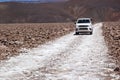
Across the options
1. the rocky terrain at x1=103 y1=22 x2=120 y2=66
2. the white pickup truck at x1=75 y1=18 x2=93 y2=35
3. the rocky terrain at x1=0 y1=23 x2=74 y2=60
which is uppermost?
the white pickup truck at x1=75 y1=18 x2=93 y2=35

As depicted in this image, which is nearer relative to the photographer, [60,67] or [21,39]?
[60,67]

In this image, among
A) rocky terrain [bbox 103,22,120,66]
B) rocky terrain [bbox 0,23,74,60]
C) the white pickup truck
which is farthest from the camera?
the white pickup truck

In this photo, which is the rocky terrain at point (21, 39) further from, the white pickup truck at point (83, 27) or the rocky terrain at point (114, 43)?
the rocky terrain at point (114, 43)

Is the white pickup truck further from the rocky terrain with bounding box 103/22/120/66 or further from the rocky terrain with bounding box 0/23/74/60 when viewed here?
the rocky terrain with bounding box 0/23/74/60

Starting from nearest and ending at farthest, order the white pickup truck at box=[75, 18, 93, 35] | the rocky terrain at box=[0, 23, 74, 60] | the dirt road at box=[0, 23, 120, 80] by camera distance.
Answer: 1. the dirt road at box=[0, 23, 120, 80]
2. the rocky terrain at box=[0, 23, 74, 60]
3. the white pickup truck at box=[75, 18, 93, 35]

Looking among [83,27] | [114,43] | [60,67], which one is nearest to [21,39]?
[114,43]

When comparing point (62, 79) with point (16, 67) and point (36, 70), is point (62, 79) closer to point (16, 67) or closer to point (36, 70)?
point (36, 70)

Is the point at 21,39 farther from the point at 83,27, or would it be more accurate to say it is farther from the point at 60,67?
the point at 60,67

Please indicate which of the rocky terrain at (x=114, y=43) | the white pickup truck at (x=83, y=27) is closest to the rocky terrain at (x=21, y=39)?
the white pickup truck at (x=83, y=27)

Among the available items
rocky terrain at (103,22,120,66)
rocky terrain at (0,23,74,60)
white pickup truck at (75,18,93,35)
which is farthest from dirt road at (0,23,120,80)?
white pickup truck at (75,18,93,35)

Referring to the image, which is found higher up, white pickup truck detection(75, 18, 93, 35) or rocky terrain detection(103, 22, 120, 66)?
white pickup truck detection(75, 18, 93, 35)

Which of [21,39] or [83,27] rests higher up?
[83,27]

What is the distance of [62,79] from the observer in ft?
37.6

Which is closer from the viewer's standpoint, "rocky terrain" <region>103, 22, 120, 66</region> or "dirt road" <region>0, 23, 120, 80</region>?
"dirt road" <region>0, 23, 120, 80</region>
